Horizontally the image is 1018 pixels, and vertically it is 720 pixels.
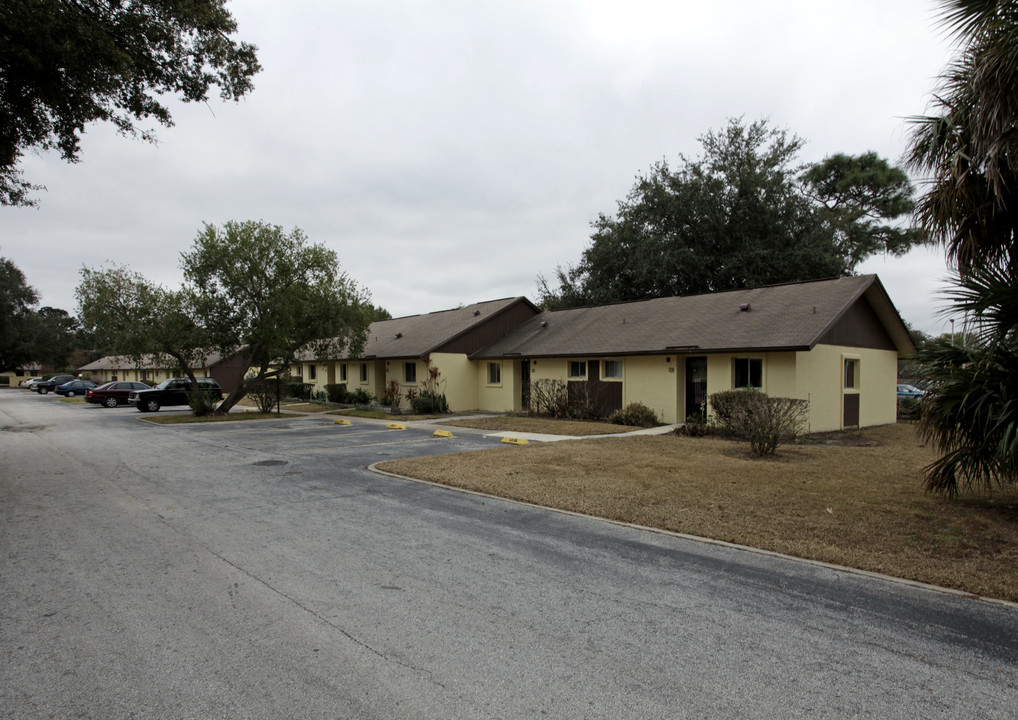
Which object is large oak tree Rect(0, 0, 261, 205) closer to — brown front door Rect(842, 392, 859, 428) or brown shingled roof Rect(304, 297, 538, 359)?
brown shingled roof Rect(304, 297, 538, 359)

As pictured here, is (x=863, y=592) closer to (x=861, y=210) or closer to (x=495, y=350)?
(x=495, y=350)

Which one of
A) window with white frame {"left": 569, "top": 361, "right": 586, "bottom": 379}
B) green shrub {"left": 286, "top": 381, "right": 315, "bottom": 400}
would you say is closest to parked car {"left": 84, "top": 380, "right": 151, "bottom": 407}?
green shrub {"left": 286, "top": 381, "right": 315, "bottom": 400}

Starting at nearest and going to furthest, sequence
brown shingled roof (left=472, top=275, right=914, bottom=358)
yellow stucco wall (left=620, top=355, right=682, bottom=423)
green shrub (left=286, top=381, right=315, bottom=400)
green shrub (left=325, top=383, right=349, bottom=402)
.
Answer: brown shingled roof (left=472, top=275, right=914, bottom=358) → yellow stucco wall (left=620, top=355, right=682, bottom=423) → green shrub (left=325, top=383, right=349, bottom=402) → green shrub (left=286, top=381, right=315, bottom=400)

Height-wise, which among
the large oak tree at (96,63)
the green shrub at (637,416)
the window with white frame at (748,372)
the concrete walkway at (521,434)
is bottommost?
the concrete walkway at (521,434)

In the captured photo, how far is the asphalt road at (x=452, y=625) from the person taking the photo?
3.16 meters

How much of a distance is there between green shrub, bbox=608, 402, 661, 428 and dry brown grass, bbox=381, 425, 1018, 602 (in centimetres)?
488

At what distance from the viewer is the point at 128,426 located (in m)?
20.9

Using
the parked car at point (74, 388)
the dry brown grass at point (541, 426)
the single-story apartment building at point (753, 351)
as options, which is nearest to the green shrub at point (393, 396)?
the dry brown grass at point (541, 426)

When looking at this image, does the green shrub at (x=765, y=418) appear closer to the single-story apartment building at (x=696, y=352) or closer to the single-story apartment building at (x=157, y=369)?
the single-story apartment building at (x=696, y=352)

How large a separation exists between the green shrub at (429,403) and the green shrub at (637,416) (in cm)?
865

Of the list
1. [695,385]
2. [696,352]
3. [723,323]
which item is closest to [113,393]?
[695,385]

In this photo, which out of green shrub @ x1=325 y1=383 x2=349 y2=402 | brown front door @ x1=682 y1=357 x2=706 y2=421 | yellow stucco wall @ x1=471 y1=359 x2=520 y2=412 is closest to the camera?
brown front door @ x1=682 y1=357 x2=706 y2=421

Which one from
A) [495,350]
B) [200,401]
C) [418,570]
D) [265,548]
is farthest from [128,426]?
[418,570]

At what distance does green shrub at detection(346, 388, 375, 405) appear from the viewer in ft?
94.6
